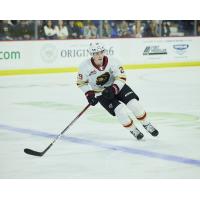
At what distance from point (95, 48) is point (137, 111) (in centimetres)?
59

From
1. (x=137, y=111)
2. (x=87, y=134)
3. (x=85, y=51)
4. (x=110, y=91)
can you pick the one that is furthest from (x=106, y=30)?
(x=87, y=134)

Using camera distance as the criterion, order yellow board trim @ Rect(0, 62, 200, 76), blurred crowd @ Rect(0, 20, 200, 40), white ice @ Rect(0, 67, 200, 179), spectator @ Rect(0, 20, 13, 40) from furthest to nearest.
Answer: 1. yellow board trim @ Rect(0, 62, 200, 76)
2. blurred crowd @ Rect(0, 20, 200, 40)
3. spectator @ Rect(0, 20, 13, 40)
4. white ice @ Rect(0, 67, 200, 179)

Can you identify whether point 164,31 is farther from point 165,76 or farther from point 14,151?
point 14,151

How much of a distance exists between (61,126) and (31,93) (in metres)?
0.34

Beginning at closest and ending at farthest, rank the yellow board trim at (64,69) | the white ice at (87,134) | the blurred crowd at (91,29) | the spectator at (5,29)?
the white ice at (87,134) < the spectator at (5,29) < the blurred crowd at (91,29) < the yellow board trim at (64,69)

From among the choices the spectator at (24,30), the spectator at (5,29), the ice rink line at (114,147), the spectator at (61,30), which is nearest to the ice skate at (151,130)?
the ice rink line at (114,147)

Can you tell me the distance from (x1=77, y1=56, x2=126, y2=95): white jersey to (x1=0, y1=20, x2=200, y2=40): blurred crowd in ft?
0.83

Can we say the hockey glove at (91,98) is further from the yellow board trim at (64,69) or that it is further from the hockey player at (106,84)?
the yellow board trim at (64,69)

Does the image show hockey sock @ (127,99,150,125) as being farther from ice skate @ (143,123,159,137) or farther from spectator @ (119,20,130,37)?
spectator @ (119,20,130,37)

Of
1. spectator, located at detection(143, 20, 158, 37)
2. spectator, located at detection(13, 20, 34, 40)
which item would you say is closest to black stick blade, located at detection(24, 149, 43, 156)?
spectator, located at detection(13, 20, 34, 40)

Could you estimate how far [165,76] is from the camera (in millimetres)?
5781

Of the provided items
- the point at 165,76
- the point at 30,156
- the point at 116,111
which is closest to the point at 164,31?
the point at 165,76

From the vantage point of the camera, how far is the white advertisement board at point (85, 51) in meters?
5.31

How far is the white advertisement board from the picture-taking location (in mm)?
5312
